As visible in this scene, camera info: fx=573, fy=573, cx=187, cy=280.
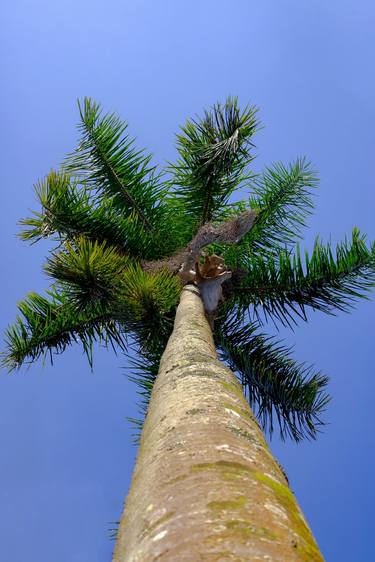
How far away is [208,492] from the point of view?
1.77m

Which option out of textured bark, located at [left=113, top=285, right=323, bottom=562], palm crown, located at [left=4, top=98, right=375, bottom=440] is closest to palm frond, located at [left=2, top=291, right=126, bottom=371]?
palm crown, located at [left=4, top=98, right=375, bottom=440]

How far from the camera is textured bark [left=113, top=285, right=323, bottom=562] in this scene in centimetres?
144

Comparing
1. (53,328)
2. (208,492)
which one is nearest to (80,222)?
(53,328)

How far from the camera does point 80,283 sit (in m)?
6.52

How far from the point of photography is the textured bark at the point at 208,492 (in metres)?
1.44

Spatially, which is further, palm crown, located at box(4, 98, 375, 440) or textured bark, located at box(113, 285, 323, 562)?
palm crown, located at box(4, 98, 375, 440)

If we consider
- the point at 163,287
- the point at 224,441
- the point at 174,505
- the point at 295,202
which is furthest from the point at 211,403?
the point at 295,202

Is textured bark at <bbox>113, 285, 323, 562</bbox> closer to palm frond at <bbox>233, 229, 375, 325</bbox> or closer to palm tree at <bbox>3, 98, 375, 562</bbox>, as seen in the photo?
palm tree at <bbox>3, 98, 375, 562</bbox>

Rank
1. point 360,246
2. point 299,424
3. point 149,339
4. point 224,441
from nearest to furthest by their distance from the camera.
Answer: point 224,441 → point 149,339 → point 360,246 → point 299,424

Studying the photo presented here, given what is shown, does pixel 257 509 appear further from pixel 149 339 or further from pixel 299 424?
pixel 299 424

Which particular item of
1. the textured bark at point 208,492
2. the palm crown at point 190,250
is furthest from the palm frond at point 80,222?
the textured bark at point 208,492

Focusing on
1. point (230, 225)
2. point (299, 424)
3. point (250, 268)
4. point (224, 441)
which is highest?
point (250, 268)

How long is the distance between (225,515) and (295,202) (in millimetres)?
8481

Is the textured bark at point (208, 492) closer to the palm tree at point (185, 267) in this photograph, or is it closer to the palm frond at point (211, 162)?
the palm tree at point (185, 267)
